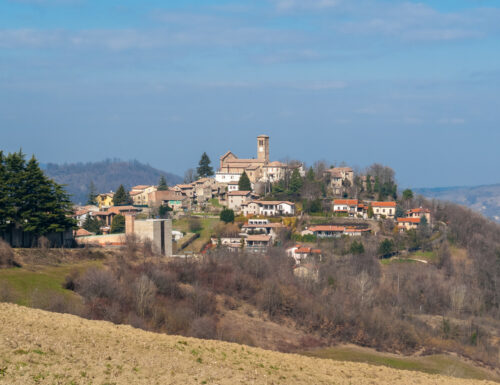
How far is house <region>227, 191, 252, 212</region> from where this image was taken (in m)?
81.0

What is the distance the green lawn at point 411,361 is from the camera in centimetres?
3456

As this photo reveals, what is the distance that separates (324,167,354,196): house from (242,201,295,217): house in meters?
11.6

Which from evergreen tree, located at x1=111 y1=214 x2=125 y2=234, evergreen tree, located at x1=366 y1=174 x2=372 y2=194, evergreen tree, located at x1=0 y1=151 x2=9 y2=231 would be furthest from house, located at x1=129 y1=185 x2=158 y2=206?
evergreen tree, located at x1=0 y1=151 x2=9 y2=231

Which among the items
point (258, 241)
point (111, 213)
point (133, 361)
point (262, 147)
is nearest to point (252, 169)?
point (262, 147)

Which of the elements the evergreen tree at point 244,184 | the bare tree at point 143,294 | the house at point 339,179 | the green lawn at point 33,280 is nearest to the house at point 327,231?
the house at point 339,179

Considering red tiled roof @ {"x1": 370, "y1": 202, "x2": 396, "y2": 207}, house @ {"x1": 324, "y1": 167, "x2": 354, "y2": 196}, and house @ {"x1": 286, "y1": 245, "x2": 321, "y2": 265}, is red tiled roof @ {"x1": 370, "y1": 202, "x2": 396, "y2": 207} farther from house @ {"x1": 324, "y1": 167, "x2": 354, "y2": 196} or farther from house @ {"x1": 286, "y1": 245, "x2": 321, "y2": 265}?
house @ {"x1": 286, "y1": 245, "x2": 321, "y2": 265}

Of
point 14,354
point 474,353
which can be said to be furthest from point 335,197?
point 14,354

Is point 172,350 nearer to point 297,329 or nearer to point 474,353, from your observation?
point 297,329

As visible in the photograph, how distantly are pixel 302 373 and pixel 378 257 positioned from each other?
45727 mm

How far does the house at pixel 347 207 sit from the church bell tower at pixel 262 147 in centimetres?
2387

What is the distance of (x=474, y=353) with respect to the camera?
41.5m

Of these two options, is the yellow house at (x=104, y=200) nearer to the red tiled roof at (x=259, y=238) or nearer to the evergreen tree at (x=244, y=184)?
the evergreen tree at (x=244, y=184)

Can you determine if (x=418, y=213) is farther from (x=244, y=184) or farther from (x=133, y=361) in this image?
(x=133, y=361)

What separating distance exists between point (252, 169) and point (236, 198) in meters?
12.4
